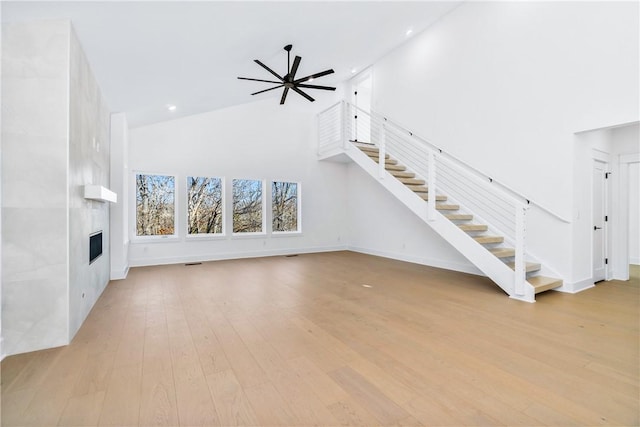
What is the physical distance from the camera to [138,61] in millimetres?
3494

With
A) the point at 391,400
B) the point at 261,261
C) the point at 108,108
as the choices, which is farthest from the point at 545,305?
the point at 108,108

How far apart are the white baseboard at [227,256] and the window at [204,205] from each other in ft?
1.94

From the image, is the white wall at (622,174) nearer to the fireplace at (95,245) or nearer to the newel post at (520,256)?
the newel post at (520,256)

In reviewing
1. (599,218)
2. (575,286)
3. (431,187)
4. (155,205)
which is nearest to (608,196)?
(599,218)

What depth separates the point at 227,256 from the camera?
725 centimetres

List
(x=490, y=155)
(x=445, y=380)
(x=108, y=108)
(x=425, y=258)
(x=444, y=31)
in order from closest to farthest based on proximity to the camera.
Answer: (x=445, y=380) → (x=108, y=108) → (x=490, y=155) → (x=444, y=31) → (x=425, y=258)

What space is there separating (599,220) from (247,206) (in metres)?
7.01

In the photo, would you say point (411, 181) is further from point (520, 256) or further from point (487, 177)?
point (520, 256)

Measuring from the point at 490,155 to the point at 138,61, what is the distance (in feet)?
17.8

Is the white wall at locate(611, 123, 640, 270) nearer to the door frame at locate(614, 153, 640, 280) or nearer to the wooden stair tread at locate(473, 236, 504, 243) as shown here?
the door frame at locate(614, 153, 640, 280)

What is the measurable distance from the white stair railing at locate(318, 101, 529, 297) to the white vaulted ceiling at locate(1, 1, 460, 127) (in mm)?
1872

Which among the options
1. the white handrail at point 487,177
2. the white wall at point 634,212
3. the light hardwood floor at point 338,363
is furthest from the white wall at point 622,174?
the white wall at point 634,212

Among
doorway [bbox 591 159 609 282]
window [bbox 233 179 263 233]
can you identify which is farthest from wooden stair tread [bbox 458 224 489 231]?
window [bbox 233 179 263 233]

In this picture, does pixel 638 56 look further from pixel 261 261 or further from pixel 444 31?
pixel 261 261
